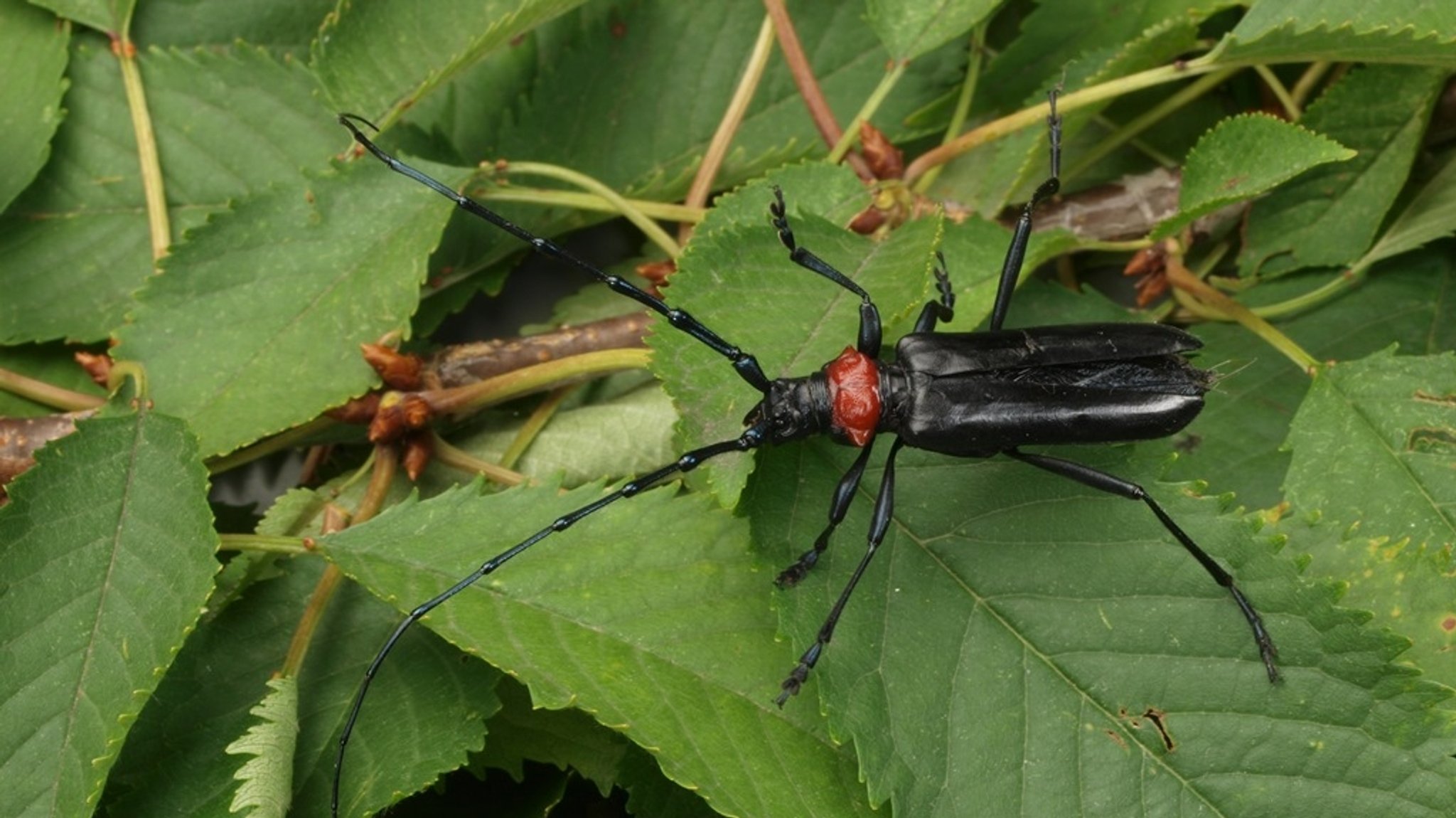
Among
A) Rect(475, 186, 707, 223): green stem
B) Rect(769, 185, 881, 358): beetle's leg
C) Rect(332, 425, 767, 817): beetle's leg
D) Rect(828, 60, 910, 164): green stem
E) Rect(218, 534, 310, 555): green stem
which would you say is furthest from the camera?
Rect(475, 186, 707, 223): green stem

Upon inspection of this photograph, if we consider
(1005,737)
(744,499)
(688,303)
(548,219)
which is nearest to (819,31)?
(548,219)

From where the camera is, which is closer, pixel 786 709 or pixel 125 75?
pixel 786 709

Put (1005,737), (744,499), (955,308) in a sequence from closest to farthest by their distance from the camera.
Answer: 1. (1005,737)
2. (744,499)
3. (955,308)

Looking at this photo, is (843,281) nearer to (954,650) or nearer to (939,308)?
(939,308)

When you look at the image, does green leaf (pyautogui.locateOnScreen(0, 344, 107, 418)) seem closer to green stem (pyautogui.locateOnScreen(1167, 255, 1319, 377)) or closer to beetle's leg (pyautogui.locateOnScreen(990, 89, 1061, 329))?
beetle's leg (pyautogui.locateOnScreen(990, 89, 1061, 329))

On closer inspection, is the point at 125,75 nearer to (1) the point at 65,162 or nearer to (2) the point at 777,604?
(1) the point at 65,162

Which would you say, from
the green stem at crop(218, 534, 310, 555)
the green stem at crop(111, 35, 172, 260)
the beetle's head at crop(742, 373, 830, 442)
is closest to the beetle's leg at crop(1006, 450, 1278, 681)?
the beetle's head at crop(742, 373, 830, 442)
